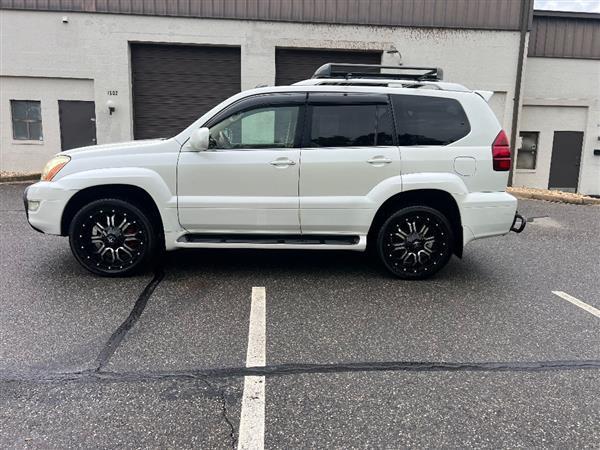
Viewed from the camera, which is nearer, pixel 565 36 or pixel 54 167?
pixel 54 167

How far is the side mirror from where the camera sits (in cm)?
484

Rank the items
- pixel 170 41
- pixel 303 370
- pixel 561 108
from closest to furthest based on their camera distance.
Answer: pixel 303 370
pixel 170 41
pixel 561 108

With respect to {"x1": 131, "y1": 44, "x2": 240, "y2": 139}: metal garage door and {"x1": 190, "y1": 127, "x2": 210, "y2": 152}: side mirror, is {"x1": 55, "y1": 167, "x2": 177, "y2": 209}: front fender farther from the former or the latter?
{"x1": 131, "y1": 44, "x2": 240, "y2": 139}: metal garage door

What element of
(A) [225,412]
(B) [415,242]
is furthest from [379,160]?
(A) [225,412]

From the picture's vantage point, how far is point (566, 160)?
15.3 metres

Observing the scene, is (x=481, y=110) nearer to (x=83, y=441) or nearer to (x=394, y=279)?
(x=394, y=279)

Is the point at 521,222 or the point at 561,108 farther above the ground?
the point at 561,108

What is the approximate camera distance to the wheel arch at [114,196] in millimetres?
5023

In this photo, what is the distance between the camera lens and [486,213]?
16.8 feet

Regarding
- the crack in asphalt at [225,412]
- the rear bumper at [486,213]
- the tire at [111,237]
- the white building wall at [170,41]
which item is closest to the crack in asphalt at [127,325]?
the tire at [111,237]

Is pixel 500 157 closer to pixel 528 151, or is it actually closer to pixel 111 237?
pixel 111 237

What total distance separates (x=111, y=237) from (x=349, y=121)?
276 centimetres

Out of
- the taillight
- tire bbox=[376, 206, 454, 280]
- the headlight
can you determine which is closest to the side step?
tire bbox=[376, 206, 454, 280]

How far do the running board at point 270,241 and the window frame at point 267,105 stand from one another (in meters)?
0.91
